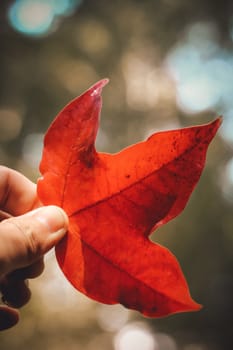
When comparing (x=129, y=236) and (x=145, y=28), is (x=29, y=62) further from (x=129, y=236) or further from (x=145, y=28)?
(x=129, y=236)

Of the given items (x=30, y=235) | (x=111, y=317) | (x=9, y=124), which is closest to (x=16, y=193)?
(x=30, y=235)

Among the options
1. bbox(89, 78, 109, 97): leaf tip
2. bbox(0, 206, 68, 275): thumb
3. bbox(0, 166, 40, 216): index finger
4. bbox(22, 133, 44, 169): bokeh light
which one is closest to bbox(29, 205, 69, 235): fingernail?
bbox(0, 206, 68, 275): thumb

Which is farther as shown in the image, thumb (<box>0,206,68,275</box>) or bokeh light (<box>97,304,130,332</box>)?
bokeh light (<box>97,304,130,332</box>)

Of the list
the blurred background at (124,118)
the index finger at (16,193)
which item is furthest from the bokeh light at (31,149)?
the index finger at (16,193)

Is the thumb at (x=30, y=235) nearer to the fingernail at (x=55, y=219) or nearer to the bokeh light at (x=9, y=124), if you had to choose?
the fingernail at (x=55, y=219)

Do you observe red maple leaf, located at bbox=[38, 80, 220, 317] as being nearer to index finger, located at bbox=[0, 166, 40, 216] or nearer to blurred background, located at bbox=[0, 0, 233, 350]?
index finger, located at bbox=[0, 166, 40, 216]

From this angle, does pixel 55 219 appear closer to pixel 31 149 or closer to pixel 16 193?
pixel 16 193

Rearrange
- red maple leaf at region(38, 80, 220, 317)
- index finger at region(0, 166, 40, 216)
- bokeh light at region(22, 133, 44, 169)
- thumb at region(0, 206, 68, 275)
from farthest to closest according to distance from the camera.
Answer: bokeh light at region(22, 133, 44, 169) < index finger at region(0, 166, 40, 216) < thumb at region(0, 206, 68, 275) < red maple leaf at region(38, 80, 220, 317)

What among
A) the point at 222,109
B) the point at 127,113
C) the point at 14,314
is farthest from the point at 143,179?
→ the point at 222,109
